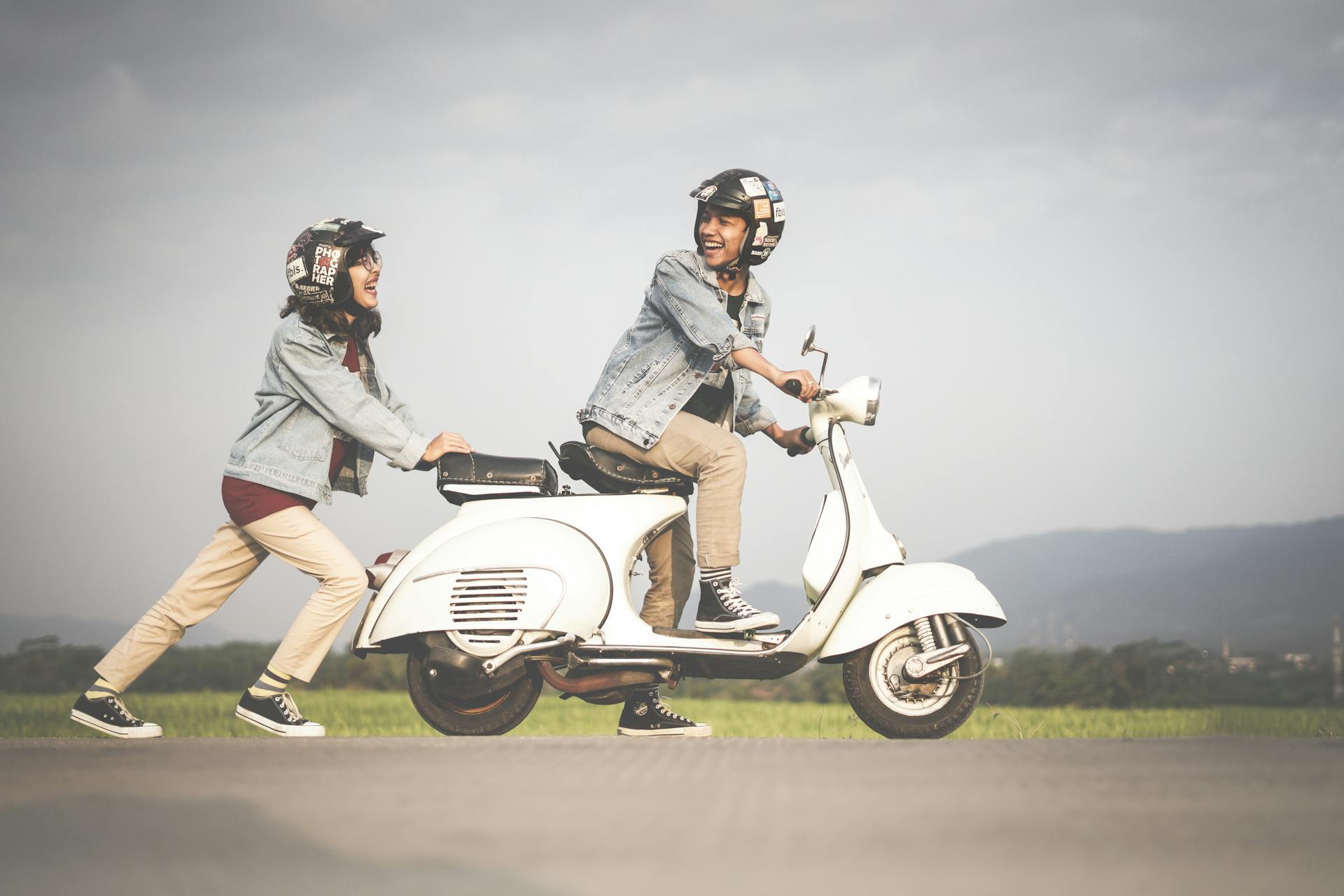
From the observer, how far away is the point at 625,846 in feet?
7.41

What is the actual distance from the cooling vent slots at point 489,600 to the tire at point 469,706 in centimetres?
24

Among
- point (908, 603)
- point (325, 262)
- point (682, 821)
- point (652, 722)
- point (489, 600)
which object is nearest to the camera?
point (682, 821)

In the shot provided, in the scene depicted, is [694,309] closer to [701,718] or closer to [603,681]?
[603,681]

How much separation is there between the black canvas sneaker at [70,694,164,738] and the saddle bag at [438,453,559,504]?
1.36 meters

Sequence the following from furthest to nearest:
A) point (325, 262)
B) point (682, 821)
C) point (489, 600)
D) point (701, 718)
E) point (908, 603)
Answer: point (701, 718)
point (325, 262)
point (489, 600)
point (908, 603)
point (682, 821)

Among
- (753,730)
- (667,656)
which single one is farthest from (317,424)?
(753,730)

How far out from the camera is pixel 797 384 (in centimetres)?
451

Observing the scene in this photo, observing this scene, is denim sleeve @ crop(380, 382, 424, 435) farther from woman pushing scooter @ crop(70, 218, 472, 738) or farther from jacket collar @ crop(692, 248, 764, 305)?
jacket collar @ crop(692, 248, 764, 305)

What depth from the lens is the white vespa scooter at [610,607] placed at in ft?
14.4

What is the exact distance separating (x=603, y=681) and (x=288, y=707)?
115cm

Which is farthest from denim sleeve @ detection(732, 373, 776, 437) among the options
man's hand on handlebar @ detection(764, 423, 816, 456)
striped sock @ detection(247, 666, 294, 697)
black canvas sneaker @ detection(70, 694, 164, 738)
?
black canvas sneaker @ detection(70, 694, 164, 738)

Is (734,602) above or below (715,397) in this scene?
below

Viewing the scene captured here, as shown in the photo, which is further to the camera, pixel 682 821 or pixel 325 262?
pixel 325 262

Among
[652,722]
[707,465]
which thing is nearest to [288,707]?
[652,722]
